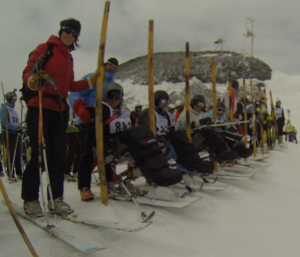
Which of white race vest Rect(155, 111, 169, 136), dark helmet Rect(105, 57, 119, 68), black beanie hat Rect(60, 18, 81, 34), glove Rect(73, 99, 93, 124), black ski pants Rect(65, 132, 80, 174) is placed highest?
black beanie hat Rect(60, 18, 81, 34)

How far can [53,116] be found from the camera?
271 centimetres

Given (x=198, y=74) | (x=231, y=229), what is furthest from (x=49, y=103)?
(x=198, y=74)

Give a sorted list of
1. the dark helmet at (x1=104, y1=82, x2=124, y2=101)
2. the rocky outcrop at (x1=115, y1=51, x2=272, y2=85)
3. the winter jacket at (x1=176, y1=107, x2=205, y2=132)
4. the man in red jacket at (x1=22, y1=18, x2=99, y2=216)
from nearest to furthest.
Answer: the man in red jacket at (x1=22, y1=18, x2=99, y2=216) → the dark helmet at (x1=104, y1=82, x2=124, y2=101) → the winter jacket at (x1=176, y1=107, x2=205, y2=132) → the rocky outcrop at (x1=115, y1=51, x2=272, y2=85)

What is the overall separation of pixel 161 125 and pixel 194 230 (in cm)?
167

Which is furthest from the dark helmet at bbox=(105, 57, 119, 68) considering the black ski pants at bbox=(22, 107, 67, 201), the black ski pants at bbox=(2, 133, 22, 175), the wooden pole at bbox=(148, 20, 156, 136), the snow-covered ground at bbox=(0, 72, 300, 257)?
the black ski pants at bbox=(2, 133, 22, 175)

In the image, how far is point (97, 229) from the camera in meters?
2.40

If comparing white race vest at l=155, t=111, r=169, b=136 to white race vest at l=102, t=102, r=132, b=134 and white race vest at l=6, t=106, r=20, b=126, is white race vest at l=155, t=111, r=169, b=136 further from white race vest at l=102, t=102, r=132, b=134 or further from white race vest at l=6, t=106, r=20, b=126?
white race vest at l=6, t=106, r=20, b=126

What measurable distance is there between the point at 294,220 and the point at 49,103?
10.2 ft

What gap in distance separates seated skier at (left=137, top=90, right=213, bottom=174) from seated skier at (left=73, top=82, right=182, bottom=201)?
0.56 m

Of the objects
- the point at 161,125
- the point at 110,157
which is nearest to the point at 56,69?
the point at 110,157

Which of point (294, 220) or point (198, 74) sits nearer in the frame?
point (294, 220)

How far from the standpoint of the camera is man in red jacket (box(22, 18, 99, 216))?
A: 2586 millimetres

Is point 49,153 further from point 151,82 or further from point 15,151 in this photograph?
point 15,151

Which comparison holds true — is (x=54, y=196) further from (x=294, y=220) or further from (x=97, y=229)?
(x=294, y=220)
